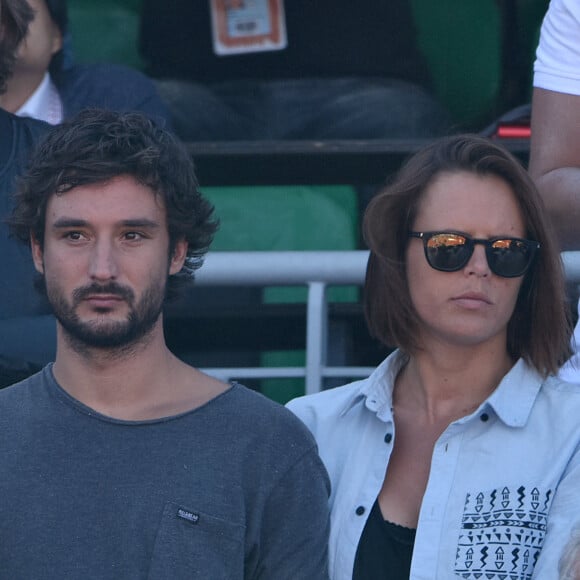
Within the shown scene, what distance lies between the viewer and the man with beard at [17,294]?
2.59 m

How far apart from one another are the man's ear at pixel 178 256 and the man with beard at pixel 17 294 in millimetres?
379

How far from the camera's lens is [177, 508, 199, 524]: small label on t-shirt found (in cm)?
212

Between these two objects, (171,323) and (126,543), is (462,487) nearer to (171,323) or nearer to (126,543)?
(126,543)

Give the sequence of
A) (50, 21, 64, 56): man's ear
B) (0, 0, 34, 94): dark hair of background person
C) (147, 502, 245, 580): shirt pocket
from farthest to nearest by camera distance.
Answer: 1. (50, 21, 64, 56): man's ear
2. (0, 0, 34, 94): dark hair of background person
3. (147, 502, 245, 580): shirt pocket

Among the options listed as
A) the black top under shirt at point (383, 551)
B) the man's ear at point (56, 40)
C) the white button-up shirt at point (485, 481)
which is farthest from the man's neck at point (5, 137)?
the black top under shirt at point (383, 551)

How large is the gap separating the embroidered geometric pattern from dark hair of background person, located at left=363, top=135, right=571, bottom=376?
278mm

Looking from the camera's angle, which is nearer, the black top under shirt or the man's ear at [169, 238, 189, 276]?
the black top under shirt

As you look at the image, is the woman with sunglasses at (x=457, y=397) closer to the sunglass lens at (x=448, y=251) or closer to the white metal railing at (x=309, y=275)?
the sunglass lens at (x=448, y=251)

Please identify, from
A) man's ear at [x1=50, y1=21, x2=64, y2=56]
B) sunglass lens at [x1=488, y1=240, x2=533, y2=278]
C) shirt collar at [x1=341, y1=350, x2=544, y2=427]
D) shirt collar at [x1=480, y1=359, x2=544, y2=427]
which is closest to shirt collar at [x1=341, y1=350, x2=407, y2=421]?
shirt collar at [x1=341, y1=350, x2=544, y2=427]

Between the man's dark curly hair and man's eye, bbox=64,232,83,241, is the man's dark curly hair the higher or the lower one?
the higher one

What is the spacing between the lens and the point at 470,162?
2.51 metres

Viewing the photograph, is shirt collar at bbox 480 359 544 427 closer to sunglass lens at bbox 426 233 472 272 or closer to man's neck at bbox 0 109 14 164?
sunglass lens at bbox 426 233 472 272

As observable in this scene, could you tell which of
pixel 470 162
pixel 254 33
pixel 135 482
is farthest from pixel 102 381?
pixel 254 33

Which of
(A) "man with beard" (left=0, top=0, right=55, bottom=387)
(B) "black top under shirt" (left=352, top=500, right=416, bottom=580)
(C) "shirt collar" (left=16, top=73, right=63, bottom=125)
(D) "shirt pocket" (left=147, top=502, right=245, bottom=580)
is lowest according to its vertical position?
(B) "black top under shirt" (left=352, top=500, right=416, bottom=580)
